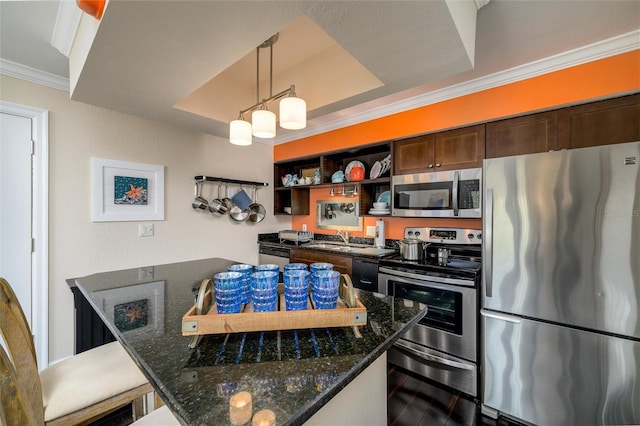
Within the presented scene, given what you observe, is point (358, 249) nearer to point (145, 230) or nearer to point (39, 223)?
point (145, 230)

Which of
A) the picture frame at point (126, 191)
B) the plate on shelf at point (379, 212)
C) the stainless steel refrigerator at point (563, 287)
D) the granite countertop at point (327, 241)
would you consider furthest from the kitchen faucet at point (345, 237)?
the picture frame at point (126, 191)

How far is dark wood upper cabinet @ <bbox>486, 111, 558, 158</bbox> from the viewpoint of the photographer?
1.85 m

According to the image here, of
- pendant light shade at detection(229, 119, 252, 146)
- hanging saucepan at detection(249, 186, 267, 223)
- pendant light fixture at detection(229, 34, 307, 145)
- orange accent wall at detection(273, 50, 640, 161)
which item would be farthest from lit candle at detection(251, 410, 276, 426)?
hanging saucepan at detection(249, 186, 267, 223)

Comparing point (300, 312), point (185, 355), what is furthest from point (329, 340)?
point (185, 355)

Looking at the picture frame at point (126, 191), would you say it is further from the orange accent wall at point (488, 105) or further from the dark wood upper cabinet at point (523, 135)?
the dark wood upper cabinet at point (523, 135)

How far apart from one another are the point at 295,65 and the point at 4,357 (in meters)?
2.29

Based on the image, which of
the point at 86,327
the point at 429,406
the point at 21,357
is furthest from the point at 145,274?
the point at 429,406

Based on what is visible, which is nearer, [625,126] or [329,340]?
[329,340]

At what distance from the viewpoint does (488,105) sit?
2076mm

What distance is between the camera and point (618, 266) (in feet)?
4.47

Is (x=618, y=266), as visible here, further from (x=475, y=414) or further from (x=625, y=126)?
(x=475, y=414)

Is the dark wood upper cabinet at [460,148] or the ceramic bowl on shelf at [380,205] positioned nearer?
the dark wood upper cabinet at [460,148]

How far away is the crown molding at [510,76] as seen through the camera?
5.29 feet

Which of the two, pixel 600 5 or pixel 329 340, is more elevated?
pixel 600 5
